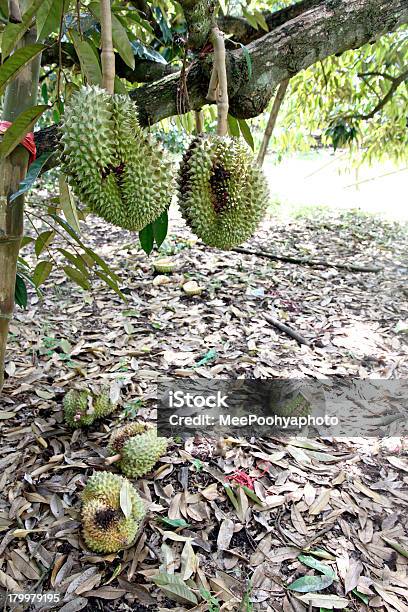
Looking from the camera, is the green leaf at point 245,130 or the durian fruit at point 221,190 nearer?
the durian fruit at point 221,190

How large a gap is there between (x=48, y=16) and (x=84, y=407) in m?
1.23

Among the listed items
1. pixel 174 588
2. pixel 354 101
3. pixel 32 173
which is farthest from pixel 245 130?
pixel 354 101

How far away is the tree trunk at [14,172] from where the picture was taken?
994 millimetres

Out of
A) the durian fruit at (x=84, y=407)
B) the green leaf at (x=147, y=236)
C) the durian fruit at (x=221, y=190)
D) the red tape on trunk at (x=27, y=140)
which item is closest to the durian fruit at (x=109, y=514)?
the durian fruit at (x=84, y=407)

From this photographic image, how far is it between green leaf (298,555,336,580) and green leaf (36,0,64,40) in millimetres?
1442

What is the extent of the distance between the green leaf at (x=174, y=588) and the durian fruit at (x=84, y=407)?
0.62 meters

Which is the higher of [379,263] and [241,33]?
[241,33]

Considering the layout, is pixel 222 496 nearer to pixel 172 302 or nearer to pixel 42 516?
pixel 42 516

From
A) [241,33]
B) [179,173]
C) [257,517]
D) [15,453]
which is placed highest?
[241,33]

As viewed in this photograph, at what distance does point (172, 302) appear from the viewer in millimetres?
2705

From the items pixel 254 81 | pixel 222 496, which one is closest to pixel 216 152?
pixel 254 81

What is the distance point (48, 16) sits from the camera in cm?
92

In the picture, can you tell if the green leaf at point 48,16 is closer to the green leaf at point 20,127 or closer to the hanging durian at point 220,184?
the green leaf at point 20,127

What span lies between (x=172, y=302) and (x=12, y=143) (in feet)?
6.14
